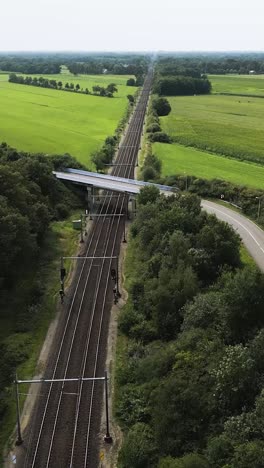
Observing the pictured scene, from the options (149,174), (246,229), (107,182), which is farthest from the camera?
(149,174)

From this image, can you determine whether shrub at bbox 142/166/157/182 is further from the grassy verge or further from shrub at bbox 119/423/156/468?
shrub at bbox 119/423/156/468

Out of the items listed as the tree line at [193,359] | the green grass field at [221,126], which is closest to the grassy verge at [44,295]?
the tree line at [193,359]

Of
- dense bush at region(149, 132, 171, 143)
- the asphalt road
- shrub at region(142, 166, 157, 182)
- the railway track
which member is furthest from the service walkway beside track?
dense bush at region(149, 132, 171, 143)

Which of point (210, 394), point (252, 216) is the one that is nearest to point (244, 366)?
point (210, 394)

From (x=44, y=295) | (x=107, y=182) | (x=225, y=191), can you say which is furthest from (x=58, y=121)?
(x=44, y=295)

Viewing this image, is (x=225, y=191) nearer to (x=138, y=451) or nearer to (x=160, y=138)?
(x=160, y=138)

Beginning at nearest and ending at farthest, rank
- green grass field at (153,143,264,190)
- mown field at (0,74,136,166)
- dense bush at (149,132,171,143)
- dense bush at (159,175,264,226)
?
dense bush at (159,175,264,226)
green grass field at (153,143,264,190)
mown field at (0,74,136,166)
dense bush at (149,132,171,143)

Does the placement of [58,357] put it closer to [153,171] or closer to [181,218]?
[181,218]
